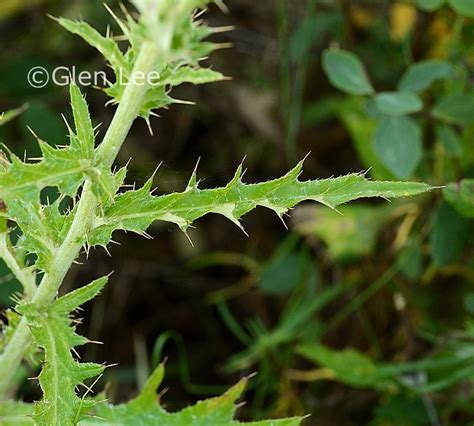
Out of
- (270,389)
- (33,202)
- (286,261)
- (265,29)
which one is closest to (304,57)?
(265,29)

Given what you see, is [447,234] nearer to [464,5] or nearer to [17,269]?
[464,5]

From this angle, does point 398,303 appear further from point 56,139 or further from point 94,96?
point 94,96

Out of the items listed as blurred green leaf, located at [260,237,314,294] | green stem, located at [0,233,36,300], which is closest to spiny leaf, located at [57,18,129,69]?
green stem, located at [0,233,36,300]

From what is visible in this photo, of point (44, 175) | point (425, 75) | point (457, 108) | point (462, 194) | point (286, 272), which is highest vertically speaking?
point (44, 175)

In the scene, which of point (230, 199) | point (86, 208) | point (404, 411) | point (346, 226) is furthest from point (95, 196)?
point (346, 226)

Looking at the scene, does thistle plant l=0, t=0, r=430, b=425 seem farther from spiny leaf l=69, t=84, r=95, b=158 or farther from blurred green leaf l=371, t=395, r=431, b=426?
blurred green leaf l=371, t=395, r=431, b=426

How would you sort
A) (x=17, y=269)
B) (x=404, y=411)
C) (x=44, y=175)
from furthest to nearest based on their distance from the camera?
(x=404, y=411) → (x=17, y=269) → (x=44, y=175)

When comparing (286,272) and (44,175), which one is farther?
(286,272)
